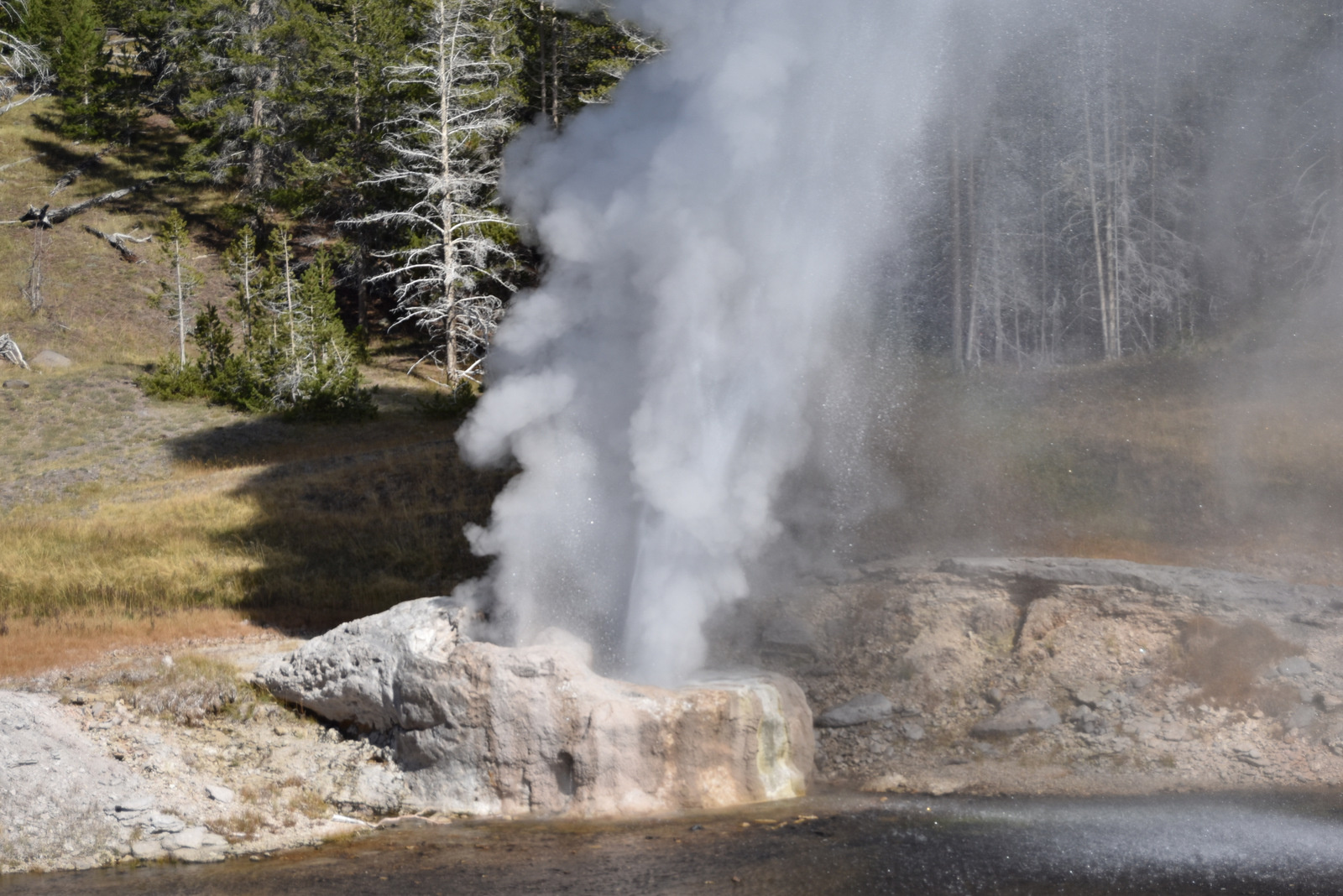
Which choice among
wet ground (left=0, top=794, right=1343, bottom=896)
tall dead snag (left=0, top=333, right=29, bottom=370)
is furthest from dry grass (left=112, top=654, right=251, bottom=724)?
tall dead snag (left=0, top=333, right=29, bottom=370)

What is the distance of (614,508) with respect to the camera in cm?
1172

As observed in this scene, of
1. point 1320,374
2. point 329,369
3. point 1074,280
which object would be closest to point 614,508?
point 1320,374

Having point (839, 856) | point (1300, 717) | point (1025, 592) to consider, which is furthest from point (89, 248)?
point (1300, 717)

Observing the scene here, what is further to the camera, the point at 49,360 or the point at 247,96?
the point at 247,96

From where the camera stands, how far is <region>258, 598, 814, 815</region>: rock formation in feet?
30.8

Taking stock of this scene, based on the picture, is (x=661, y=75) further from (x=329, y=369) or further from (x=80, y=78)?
(x=80, y=78)

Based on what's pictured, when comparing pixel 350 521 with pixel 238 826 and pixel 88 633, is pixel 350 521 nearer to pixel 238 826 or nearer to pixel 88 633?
pixel 88 633

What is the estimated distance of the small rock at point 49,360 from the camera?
35.4m

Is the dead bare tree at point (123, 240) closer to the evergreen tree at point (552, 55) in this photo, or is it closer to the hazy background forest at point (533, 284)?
the hazy background forest at point (533, 284)

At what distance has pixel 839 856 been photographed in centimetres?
813

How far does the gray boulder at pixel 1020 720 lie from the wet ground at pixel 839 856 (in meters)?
1.40

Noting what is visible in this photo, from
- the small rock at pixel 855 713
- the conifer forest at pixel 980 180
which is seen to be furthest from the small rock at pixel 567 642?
the conifer forest at pixel 980 180

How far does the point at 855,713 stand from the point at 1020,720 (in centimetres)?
165

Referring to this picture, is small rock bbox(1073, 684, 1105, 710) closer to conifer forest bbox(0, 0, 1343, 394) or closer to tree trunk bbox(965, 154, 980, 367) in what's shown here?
conifer forest bbox(0, 0, 1343, 394)
